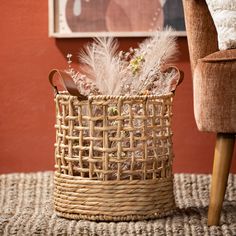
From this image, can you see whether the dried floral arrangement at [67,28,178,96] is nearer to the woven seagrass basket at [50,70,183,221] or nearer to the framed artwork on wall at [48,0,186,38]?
the woven seagrass basket at [50,70,183,221]

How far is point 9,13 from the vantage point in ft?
8.54

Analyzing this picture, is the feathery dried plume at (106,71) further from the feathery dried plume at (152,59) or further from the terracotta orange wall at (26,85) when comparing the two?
the terracotta orange wall at (26,85)

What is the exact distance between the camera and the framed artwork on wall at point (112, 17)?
2.52m

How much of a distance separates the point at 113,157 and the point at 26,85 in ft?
2.99

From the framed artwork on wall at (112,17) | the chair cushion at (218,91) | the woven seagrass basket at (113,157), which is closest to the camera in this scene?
the chair cushion at (218,91)

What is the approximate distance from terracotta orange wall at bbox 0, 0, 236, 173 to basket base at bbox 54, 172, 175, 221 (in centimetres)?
78

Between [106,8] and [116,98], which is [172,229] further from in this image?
[106,8]

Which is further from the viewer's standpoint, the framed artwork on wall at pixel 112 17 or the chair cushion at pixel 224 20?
the framed artwork on wall at pixel 112 17

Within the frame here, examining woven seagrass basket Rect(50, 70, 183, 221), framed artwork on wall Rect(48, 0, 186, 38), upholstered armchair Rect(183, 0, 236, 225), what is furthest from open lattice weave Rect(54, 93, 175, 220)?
framed artwork on wall Rect(48, 0, 186, 38)

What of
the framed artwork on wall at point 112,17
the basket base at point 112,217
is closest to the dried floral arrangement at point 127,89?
the basket base at point 112,217

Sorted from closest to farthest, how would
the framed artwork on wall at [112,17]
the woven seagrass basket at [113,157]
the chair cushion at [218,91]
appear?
the chair cushion at [218,91]
the woven seagrass basket at [113,157]
the framed artwork on wall at [112,17]

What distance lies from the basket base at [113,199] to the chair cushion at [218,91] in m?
0.25

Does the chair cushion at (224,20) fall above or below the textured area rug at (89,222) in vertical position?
above

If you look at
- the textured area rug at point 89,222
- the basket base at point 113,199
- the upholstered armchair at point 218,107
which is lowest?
the textured area rug at point 89,222
